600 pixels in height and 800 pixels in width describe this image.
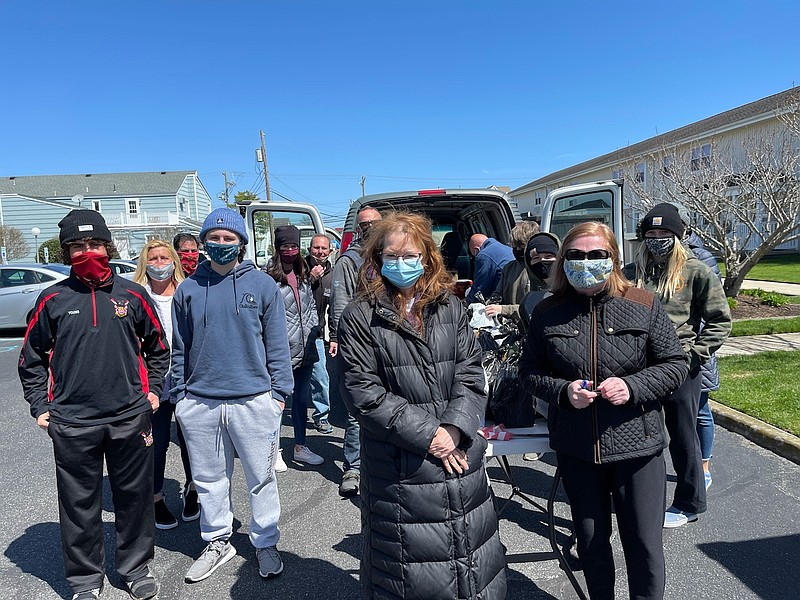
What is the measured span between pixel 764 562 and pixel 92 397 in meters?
3.81

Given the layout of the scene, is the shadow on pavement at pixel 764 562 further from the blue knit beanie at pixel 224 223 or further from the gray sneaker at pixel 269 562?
the blue knit beanie at pixel 224 223

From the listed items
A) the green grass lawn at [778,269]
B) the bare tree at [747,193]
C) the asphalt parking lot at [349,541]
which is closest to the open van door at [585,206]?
the asphalt parking lot at [349,541]

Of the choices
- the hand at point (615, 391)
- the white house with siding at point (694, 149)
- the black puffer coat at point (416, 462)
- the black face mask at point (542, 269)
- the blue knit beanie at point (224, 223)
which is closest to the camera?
the black puffer coat at point (416, 462)

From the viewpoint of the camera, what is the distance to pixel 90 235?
2.92m

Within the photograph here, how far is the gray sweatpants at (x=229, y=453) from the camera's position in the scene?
311 centimetres

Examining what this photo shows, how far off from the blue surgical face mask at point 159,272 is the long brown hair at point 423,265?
6.98ft

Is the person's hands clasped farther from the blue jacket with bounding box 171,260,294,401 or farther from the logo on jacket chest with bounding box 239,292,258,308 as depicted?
the logo on jacket chest with bounding box 239,292,258,308

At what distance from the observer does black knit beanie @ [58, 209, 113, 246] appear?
289 centimetres

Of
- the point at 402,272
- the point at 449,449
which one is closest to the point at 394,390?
the point at 449,449

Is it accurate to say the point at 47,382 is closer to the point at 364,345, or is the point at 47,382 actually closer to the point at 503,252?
the point at 364,345

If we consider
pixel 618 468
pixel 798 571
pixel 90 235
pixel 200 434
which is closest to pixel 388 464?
pixel 618 468

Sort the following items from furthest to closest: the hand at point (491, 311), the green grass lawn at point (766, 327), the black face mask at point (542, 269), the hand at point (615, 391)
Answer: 1. the green grass lawn at point (766, 327)
2. the black face mask at point (542, 269)
3. the hand at point (491, 311)
4. the hand at point (615, 391)

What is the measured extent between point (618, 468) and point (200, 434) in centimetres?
219

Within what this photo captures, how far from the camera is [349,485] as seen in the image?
4.32 m
